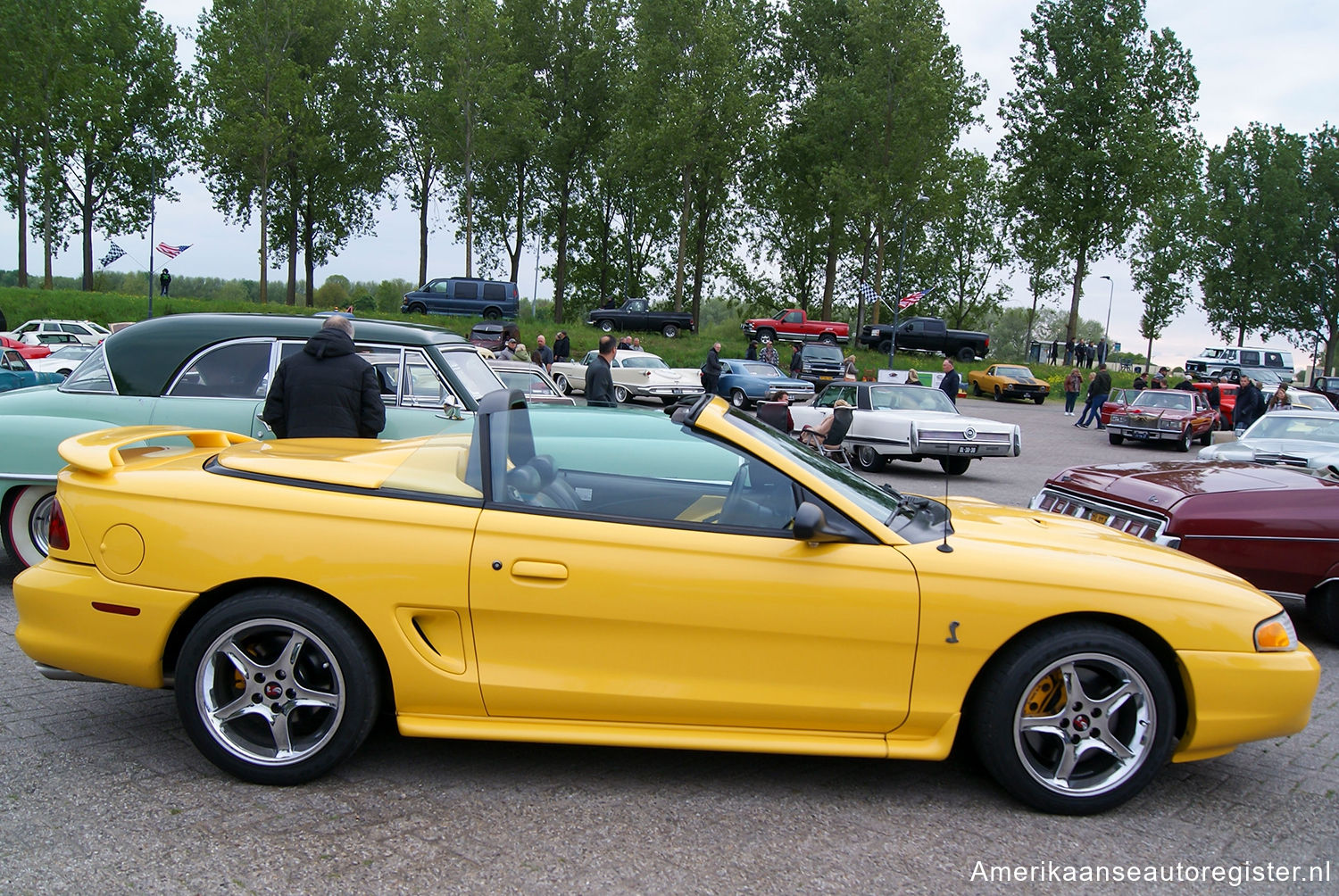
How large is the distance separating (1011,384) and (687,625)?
3692cm

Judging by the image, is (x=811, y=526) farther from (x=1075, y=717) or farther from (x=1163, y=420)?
(x=1163, y=420)

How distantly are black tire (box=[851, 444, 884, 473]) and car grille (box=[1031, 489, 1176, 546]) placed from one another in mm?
7583

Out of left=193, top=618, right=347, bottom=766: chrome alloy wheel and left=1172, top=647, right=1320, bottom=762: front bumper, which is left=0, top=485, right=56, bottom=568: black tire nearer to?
left=193, top=618, right=347, bottom=766: chrome alloy wheel

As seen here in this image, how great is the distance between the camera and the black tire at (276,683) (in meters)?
3.25

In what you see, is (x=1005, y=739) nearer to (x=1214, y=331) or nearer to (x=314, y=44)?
(x=314, y=44)

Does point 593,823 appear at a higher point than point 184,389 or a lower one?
lower

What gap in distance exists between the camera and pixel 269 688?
10.8 ft

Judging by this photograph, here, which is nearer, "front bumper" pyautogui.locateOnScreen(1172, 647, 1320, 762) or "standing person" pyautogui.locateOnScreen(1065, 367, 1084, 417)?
"front bumper" pyautogui.locateOnScreen(1172, 647, 1320, 762)

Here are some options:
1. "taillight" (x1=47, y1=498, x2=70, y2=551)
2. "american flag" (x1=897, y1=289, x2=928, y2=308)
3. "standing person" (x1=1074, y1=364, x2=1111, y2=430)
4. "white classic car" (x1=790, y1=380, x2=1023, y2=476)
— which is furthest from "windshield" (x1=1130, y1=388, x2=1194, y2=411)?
"taillight" (x1=47, y1=498, x2=70, y2=551)

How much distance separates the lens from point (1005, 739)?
3.30 m

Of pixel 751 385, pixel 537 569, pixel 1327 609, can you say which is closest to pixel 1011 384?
pixel 751 385

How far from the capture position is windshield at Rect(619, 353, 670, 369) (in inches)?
1080

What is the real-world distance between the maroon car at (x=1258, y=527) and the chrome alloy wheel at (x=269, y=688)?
468cm

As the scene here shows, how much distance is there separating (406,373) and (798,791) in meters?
5.02
